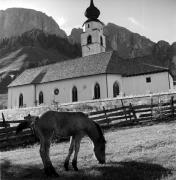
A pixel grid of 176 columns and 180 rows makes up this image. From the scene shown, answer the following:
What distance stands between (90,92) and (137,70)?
25.0 feet

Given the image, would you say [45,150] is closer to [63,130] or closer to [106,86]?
[63,130]

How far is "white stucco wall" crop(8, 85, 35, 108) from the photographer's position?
→ 46.9 metres

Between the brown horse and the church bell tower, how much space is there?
4710cm

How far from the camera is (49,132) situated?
8.22 metres

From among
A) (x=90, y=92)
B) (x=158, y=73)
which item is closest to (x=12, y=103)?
(x=90, y=92)

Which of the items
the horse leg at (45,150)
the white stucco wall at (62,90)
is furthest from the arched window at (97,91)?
the horse leg at (45,150)

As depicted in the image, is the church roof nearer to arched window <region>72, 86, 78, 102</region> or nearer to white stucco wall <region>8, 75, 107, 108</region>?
white stucco wall <region>8, 75, 107, 108</region>

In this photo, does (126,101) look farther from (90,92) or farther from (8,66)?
(8,66)

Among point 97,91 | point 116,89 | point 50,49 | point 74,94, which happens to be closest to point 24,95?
point 74,94

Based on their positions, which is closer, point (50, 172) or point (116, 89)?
point (50, 172)

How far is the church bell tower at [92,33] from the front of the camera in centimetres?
5497

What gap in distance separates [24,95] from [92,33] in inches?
714

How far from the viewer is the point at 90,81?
40719 millimetres

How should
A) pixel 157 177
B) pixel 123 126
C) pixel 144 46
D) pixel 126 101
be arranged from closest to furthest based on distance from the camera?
1. pixel 157 177
2. pixel 123 126
3. pixel 126 101
4. pixel 144 46
